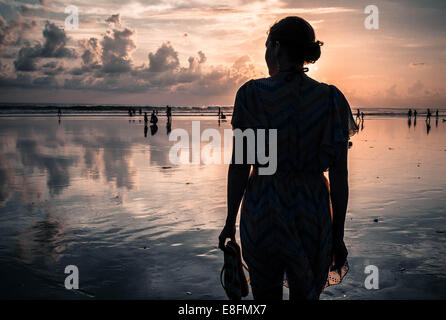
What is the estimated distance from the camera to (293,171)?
7.50ft

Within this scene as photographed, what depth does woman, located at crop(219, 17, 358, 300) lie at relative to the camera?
2.25m

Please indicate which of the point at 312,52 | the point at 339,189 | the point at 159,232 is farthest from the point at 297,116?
the point at 159,232

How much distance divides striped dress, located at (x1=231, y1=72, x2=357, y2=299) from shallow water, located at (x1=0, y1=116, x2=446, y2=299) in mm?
2780

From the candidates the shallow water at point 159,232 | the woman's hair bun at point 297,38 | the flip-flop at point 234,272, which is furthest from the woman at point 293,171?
the shallow water at point 159,232

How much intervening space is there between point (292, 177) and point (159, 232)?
5499 mm

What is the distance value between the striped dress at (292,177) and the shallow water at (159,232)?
2780mm

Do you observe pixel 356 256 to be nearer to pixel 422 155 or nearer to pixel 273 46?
pixel 273 46

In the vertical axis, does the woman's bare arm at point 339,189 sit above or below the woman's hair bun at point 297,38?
below

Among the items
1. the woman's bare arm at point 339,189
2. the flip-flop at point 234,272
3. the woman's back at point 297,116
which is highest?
the woman's back at point 297,116

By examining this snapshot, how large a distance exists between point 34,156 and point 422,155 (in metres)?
17.7

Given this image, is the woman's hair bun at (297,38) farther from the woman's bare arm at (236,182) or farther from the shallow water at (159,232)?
the shallow water at (159,232)

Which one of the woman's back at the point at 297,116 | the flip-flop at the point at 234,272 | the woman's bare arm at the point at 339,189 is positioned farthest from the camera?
the flip-flop at the point at 234,272

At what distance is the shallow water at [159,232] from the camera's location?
17.1 feet
